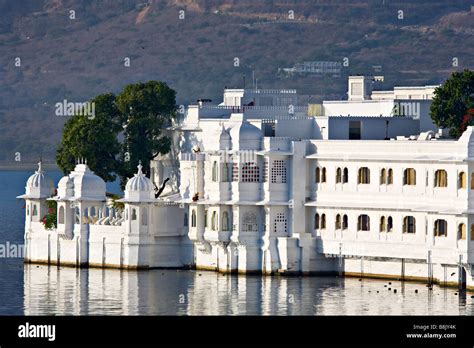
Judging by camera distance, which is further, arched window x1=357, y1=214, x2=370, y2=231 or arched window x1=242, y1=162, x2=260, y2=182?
arched window x1=242, y1=162, x2=260, y2=182

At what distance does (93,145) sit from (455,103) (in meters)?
17.6

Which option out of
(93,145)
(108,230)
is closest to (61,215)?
(108,230)

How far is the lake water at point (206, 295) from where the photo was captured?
319 feet

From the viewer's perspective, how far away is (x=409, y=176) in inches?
4171

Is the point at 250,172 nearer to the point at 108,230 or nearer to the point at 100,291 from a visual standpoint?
the point at 108,230

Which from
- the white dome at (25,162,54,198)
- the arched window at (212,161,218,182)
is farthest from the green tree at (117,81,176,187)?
the arched window at (212,161,218,182)

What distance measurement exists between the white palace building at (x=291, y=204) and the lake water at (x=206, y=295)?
3.83 feet

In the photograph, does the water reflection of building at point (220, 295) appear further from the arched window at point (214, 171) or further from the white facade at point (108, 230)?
the arched window at point (214, 171)

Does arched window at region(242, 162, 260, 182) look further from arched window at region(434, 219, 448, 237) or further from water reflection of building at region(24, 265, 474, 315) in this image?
arched window at region(434, 219, 448, 237)

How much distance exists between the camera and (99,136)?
12181 centimetres

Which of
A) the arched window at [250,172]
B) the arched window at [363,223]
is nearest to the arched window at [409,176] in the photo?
the arched window at [363,223]

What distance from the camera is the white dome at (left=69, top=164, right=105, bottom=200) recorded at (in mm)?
115875

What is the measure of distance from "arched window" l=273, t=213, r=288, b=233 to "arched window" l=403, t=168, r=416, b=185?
6.61m
